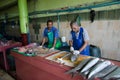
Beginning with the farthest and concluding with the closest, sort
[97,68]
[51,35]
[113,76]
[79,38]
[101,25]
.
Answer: [51,35], [101,25], [79,38], [97,68], [113,76]

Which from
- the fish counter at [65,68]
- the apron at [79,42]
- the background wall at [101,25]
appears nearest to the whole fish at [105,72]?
the fish counter at [65,68]

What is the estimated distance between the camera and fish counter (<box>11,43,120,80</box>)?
1209mm

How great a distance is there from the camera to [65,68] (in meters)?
1.50

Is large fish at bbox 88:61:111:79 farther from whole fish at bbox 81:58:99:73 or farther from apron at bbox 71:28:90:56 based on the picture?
apron at bbox 71:28:90:56

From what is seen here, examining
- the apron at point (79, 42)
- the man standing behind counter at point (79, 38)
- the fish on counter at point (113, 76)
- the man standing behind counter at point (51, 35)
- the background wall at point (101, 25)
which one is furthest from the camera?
the man standing behind counter at point (51, 35)

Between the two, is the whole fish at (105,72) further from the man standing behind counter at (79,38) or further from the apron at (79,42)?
the apron at (79,42)

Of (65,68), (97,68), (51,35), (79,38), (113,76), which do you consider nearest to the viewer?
(113,76)

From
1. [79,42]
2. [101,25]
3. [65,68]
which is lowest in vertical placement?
[65,68]

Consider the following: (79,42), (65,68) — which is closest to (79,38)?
(79,42)

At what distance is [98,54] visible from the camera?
2.73 m

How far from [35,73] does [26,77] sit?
1.33 ft

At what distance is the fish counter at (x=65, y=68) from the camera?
1209 mm

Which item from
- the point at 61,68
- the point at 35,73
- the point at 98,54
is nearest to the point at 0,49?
the point at 35,73

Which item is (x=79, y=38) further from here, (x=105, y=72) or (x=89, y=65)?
(x=105, y=72)
